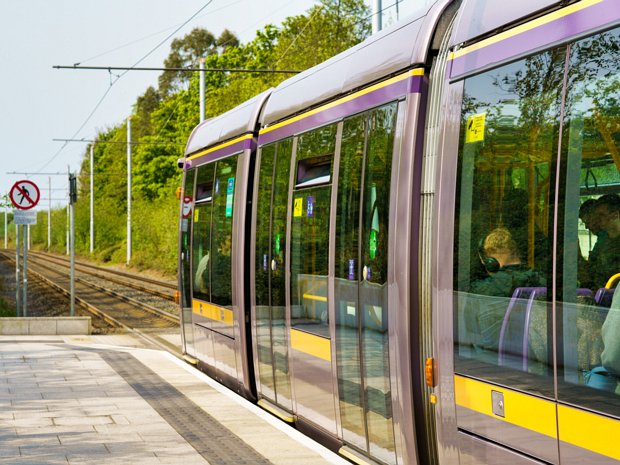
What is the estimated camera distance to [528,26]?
18.8 ft

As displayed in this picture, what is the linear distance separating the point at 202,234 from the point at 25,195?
8.52 metres

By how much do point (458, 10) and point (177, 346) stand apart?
15.1 meters


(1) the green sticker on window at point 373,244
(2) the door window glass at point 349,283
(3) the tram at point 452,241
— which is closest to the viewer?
(3) the tram at point 452,241

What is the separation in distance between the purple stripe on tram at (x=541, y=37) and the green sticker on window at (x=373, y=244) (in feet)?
4.76

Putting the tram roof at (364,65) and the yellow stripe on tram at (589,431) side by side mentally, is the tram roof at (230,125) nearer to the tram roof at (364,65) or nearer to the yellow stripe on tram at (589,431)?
the tram roof at (364,65)

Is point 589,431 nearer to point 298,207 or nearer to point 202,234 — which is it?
point 298,207

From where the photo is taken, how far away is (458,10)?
700 cm

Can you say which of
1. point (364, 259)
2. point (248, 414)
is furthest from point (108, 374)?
point (364, 259)

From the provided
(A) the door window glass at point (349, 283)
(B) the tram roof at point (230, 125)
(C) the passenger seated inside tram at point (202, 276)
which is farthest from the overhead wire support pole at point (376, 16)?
(A) the door window glass at point (349, 283)

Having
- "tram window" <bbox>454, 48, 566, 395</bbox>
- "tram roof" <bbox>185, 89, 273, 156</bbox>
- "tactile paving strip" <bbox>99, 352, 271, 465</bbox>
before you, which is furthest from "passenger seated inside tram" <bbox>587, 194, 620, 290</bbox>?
"tram roof" <bbox>185, 89, 273, 156</bbox>

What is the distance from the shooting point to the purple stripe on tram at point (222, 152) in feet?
41.6

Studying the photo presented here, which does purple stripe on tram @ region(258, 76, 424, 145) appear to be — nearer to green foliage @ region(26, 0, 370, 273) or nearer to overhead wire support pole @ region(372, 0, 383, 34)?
overhead wire support pole @ region(372, 0, 383, 34)

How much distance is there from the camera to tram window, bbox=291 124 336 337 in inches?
356

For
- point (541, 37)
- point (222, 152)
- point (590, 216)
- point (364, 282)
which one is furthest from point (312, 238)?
point (222, 152)
